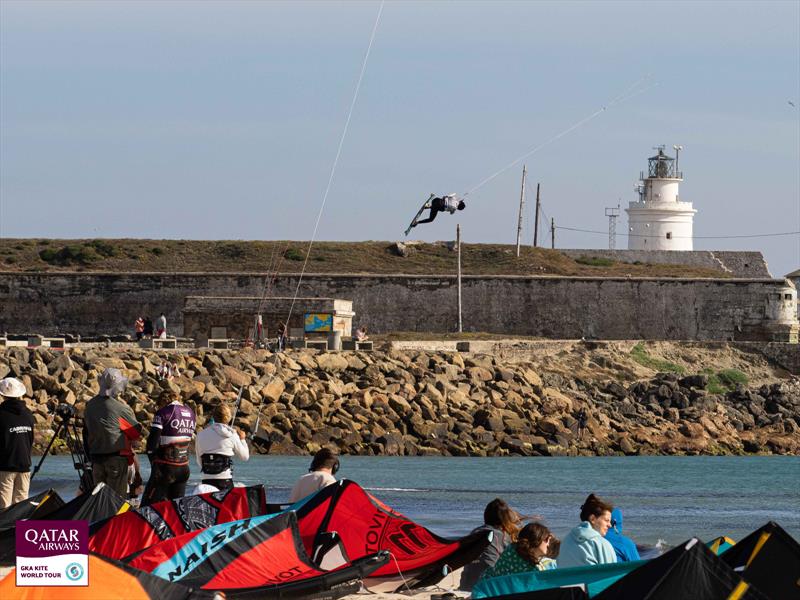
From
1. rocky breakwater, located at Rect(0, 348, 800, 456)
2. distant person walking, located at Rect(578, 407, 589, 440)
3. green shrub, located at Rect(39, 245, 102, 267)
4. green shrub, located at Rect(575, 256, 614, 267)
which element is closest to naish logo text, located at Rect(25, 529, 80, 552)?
rocky breakwater, located at Rect(0, 348, 800, 456)

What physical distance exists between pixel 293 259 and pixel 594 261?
39.2 feet

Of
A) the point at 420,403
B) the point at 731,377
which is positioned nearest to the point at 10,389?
the point at 420,403

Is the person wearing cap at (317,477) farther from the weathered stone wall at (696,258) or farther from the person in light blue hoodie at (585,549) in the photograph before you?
the weathered stone wall at (696,258)

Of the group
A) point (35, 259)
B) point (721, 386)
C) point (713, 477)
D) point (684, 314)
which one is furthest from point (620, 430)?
point (35, 259)

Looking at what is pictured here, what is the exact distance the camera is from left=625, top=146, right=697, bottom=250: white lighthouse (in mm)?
61844

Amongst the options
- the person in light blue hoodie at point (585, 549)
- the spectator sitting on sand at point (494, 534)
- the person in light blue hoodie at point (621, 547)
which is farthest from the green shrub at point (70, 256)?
the person in light blue hoodie at point (585, 549)

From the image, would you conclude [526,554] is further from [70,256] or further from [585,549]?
[70,256]

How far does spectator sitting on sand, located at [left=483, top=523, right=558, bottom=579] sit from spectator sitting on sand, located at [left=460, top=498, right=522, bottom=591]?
1.09 metres

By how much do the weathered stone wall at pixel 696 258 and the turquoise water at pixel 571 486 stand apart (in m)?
28.3

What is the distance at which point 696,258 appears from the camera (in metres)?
58.7

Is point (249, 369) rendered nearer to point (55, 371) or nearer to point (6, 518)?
point (55, 371)

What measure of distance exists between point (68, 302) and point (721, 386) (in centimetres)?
2041

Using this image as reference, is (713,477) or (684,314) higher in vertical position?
(684,314)

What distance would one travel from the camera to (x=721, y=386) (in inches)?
1592
